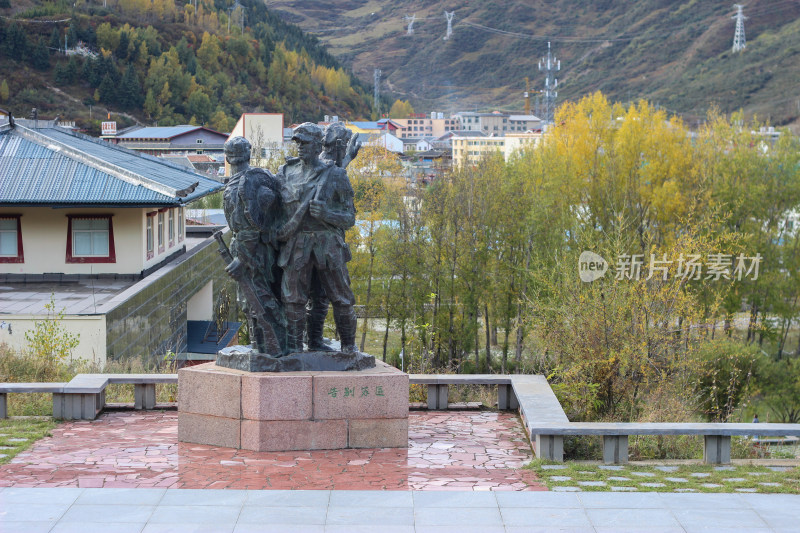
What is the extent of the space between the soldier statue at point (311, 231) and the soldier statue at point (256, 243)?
0.12 meters

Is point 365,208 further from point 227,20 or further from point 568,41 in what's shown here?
point 568,41

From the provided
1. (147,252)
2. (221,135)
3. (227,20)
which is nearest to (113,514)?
(147,252)

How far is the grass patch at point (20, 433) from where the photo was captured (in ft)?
31.2

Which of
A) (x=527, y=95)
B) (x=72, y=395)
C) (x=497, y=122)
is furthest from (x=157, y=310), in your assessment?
(x=527, y=95)

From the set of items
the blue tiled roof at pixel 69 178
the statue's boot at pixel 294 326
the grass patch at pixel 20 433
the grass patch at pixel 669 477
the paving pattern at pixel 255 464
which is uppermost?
the blue tiled roof at pixel 69 178

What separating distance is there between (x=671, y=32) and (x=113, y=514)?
576 ft

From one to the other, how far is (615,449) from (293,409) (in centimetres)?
319

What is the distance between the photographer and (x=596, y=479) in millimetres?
8844

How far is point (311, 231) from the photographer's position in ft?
32.8

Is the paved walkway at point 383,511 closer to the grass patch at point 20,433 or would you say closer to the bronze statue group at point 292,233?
the grass patch at point 20,433

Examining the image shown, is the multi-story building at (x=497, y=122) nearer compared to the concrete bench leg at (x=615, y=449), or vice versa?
the concrete bench leg at (x=615, y=449)

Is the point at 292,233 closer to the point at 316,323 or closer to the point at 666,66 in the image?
the point at 316,323

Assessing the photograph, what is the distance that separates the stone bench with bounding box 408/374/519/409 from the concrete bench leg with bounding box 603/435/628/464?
101 inches

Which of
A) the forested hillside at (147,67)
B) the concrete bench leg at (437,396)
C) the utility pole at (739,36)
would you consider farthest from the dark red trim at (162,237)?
the utility pole at (739,36)
